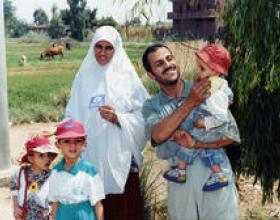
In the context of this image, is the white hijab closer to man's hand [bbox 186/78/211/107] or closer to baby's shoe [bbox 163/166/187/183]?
baby's shoe [bbox 163/166/187/183]

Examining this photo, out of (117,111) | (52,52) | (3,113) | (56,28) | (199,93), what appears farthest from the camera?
(56,28)

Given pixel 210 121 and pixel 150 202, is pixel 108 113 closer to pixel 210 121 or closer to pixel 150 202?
pixel 210 121

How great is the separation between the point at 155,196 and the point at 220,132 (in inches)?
87.5

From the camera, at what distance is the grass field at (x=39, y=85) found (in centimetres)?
1266

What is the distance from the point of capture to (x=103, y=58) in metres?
3.49

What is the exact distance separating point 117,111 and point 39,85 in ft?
56.1

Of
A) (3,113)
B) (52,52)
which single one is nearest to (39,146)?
(3,113)

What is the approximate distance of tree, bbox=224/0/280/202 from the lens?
3.29m

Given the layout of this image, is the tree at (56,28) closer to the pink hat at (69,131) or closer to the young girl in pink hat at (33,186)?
the young girl in pink hat at (33,186)

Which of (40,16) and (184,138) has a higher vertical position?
(40,16)

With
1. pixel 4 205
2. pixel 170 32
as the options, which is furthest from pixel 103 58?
pixel 170 32

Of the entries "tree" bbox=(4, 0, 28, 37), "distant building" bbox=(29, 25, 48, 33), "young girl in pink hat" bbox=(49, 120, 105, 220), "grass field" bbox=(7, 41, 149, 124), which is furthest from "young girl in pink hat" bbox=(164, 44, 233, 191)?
"tree" bbox=(4, 0, 28, 37)

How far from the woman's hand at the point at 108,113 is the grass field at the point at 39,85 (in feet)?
6.38

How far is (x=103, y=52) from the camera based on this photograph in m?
3.48
